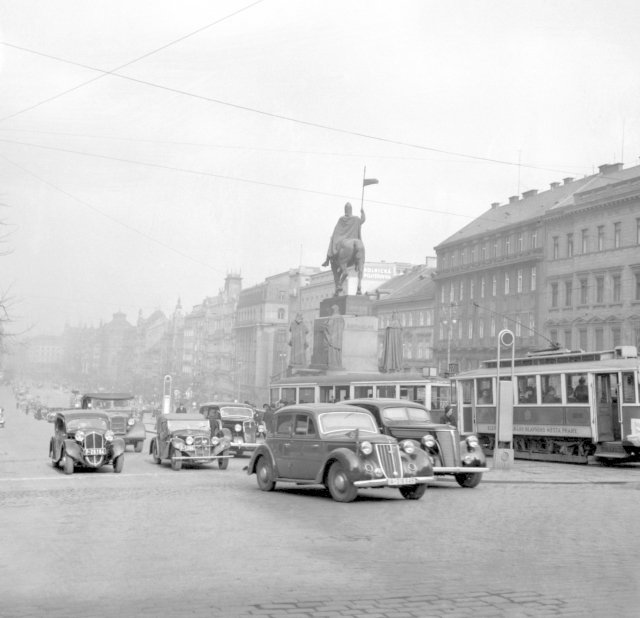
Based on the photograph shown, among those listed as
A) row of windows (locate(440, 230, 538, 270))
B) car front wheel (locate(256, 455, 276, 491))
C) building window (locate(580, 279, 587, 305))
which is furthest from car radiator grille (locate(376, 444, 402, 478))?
row of windows (locate(440, 230, 538, 270))

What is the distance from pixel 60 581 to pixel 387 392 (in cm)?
2727

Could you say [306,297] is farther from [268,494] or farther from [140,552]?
[140,552]

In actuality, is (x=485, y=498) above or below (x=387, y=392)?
below

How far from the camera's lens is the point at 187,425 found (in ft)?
90.8

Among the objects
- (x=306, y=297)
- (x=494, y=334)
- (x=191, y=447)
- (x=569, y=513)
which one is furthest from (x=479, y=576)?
(x=306, y=297)

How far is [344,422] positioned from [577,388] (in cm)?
1421

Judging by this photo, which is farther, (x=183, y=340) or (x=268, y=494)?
(x=183, y=340)

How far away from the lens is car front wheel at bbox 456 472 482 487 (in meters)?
20.8

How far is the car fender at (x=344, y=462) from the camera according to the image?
17.1m

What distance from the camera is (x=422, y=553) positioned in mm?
11172

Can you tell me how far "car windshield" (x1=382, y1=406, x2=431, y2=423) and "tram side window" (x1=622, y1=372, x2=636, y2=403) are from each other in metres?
9.26

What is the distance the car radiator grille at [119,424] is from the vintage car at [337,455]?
860 inches

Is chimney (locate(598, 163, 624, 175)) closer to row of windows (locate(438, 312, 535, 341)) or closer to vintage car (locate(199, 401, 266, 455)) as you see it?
row of windows (locate(438, 312, 535, 341))

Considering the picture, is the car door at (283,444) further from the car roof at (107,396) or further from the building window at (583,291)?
the building window at (583,291)
